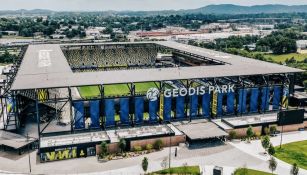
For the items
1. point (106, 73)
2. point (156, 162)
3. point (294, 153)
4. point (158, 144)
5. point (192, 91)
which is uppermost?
point (106, 73)

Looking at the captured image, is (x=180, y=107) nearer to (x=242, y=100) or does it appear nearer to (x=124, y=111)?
(x=124, y=111)

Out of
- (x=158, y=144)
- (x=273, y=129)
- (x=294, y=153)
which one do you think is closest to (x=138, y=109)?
(x=158, y=144)

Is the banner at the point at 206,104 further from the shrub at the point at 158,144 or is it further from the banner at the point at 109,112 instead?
the banner at the point at 109,112

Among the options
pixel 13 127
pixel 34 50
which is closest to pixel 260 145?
pixel 13 127

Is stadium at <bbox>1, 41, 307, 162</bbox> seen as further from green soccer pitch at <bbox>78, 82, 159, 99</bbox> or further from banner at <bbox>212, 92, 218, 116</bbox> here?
green soccer pitch at <bbox>78, 82, 159, 99</bbox>

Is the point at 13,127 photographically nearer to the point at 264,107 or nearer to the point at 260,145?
the point at 260,145
